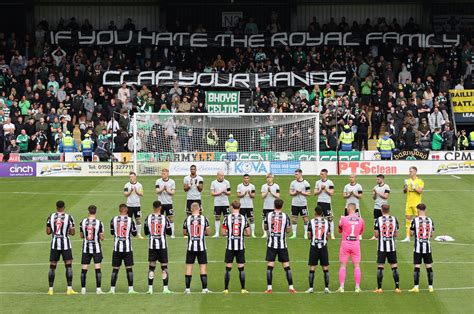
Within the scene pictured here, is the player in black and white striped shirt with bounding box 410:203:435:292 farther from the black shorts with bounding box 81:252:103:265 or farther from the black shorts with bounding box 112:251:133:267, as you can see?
the black shorts with bounding box 81:252:103:265

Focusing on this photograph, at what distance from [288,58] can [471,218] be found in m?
21.9

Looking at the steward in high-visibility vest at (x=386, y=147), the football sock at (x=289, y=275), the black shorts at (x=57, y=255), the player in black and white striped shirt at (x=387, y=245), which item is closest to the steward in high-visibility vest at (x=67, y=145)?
the steward in high-visibility vest at (x=386, y=147)

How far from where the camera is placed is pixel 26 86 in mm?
49031

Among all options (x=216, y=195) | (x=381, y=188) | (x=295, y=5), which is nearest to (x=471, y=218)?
(x=381, y=188)

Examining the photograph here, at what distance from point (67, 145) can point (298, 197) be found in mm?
17638

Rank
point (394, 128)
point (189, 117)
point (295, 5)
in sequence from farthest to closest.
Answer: point (295, 5)
point (394, 128)
point (189, 117)

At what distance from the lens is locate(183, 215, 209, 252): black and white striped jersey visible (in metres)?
22.7

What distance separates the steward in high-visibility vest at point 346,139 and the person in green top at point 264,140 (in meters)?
3.47

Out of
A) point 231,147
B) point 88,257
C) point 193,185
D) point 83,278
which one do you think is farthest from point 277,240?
point 231,147

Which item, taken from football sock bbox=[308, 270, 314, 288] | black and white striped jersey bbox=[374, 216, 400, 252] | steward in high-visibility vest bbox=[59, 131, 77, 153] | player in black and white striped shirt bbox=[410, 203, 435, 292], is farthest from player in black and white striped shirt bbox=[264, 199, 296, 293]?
steward in high-visibility vest bbox=[59, 131, 77, 153]

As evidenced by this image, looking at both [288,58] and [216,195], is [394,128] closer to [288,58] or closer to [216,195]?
[288,58]

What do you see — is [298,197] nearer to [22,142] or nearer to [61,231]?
[61,231]

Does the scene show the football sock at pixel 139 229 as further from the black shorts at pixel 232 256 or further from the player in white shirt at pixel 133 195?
the black shorts at pixel 232 256

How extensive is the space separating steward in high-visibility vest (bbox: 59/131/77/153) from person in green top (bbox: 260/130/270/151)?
8158 millimetres
